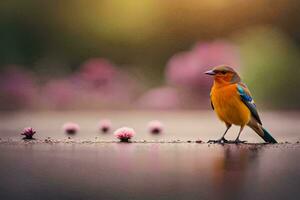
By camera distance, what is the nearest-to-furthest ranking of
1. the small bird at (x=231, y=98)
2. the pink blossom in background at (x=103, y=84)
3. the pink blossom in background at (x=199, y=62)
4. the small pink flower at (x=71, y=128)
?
the small bird at (x=231, y=98)
the small pink flower at (x=71, y=128)
the pink blossom in background at (x=199, y=62)
the pink blossom in background at (x=103, y=84)

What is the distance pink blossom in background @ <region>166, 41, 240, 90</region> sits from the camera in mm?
2834

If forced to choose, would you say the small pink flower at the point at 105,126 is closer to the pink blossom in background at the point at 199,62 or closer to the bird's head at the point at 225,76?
the pink blossom in background at the point at 199,62

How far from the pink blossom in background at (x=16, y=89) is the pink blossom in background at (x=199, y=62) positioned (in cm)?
67

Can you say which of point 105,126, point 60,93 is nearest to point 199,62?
point 105,126

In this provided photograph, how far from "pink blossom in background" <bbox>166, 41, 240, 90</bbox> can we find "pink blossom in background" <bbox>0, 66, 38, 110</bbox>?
2.19 ft

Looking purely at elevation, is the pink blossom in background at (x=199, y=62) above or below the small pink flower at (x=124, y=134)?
above

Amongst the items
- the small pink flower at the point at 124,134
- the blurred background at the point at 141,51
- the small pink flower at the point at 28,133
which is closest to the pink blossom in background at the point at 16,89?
the blurred background at the point at 141,51

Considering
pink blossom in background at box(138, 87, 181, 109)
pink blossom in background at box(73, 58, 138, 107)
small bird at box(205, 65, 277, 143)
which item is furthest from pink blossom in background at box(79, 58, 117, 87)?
small bird at box(205, 65, 277, 143)

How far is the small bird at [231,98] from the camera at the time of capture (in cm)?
214

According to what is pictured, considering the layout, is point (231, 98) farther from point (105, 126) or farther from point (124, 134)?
point (105, 126)

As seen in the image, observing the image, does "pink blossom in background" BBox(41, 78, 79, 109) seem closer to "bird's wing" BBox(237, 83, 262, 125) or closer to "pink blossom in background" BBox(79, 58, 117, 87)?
"pink blossom in background" BBox(79, 58, 117, 87)

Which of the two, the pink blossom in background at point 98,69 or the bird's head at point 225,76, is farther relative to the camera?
the pink blossom in background at point 98,69

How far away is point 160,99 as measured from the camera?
3.03 m

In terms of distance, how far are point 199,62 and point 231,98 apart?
2.49 ft
